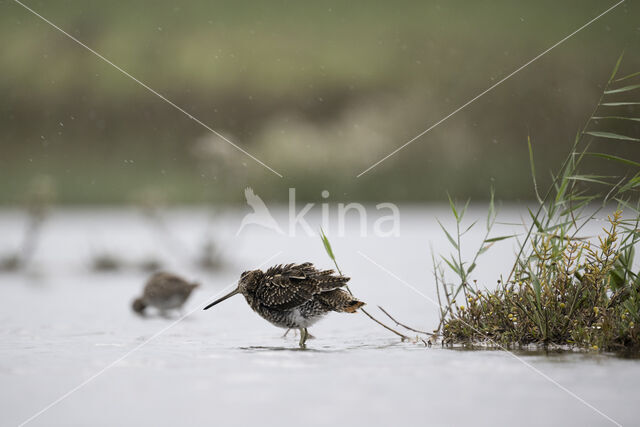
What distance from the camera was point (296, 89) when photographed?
32094 mm

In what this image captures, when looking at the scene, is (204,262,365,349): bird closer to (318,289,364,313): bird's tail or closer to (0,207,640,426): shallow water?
(318,289,364,313): bird's tail

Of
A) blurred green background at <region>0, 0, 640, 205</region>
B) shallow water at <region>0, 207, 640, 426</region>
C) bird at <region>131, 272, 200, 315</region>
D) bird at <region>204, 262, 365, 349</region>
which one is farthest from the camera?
blurred green background at <region>0, 0, 640, 205</region>

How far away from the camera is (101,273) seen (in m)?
15.3

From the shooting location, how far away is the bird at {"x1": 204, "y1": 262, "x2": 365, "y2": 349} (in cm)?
779

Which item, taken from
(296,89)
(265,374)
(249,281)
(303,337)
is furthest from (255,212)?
(296,89)

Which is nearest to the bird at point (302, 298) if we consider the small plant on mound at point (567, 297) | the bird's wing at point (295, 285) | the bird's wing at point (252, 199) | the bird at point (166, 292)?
the bird's wing at point (295, 285)

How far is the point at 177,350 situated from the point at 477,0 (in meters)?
34.8

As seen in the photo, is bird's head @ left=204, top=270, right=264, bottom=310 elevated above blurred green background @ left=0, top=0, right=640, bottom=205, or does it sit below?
below

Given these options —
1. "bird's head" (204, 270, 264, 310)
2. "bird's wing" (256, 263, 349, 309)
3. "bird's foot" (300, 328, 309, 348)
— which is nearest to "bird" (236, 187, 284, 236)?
"bird's head" (204, 270, 264, 310)

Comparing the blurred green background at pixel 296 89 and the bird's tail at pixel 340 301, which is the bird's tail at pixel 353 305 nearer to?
the bird's tail at pixel 340 301

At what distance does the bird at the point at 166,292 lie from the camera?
10227mm

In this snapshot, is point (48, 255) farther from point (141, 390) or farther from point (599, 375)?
point (599, 375)

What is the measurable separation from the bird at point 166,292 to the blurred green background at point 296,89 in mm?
13562

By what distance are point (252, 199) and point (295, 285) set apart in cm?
917
